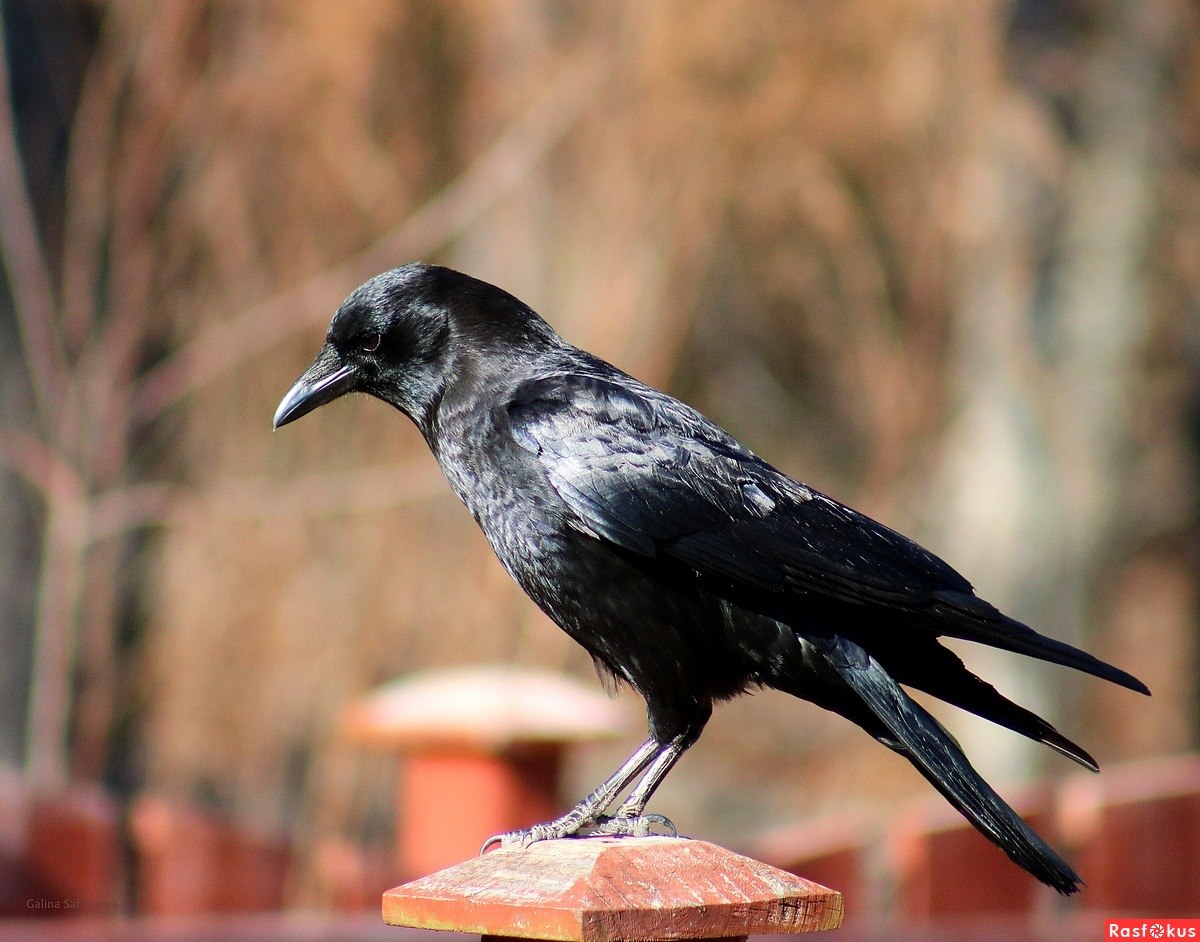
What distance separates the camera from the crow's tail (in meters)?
2.22

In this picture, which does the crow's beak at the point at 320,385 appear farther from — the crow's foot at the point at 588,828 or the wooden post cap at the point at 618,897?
the wooden post cap at the point at 618,897

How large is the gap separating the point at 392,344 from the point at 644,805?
1070mm

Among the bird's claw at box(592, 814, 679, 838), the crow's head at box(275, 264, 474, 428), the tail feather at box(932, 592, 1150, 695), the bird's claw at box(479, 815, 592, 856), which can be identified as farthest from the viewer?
the crow's head at box(275, 264, 474, 428)

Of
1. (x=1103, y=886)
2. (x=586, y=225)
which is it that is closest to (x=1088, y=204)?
(x=586, y=225)

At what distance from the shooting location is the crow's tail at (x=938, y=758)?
87.5 inches

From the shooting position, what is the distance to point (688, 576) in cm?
274

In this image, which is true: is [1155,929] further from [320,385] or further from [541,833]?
[320,385]

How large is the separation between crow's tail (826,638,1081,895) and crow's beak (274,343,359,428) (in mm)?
1144

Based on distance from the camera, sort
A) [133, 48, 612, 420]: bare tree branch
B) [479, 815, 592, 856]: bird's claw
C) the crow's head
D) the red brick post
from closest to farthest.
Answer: [479, 815, 592, 856]: bird's claw
the crow's head
the red brick post
[133, 48, 612, 420]: bare tree branch

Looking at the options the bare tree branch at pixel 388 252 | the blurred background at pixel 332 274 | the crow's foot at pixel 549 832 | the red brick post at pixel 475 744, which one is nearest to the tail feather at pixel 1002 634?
the crow's foot at pixel 549 832

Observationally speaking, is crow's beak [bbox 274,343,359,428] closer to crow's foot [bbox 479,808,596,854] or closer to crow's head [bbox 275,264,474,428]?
crow's head [bbox 275,264,474,428]

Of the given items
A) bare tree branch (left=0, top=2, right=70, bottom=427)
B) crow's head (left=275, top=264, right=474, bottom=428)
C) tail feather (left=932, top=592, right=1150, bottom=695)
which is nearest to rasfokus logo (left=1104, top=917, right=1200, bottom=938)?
A: tail feather (left=932, top=592, right=1150, bottom=695)

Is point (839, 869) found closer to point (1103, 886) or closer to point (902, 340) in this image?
point (1103, 886)

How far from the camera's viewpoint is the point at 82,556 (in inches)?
241
